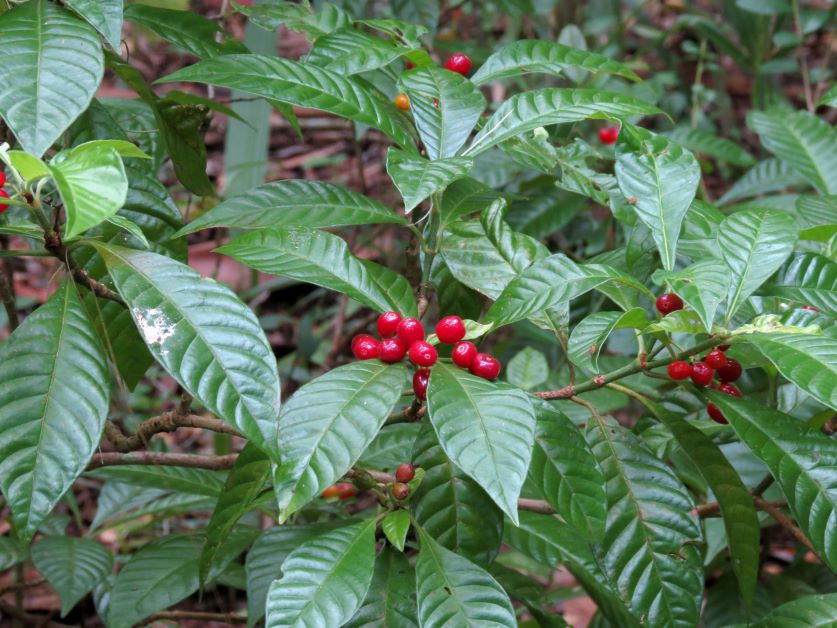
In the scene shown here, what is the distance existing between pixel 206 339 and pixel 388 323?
23cm

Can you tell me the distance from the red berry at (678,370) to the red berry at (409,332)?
1.03ft

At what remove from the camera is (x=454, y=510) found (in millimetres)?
1146

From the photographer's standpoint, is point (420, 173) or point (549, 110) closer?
point (420, 173)

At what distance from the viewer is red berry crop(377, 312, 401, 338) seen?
111 centimetres

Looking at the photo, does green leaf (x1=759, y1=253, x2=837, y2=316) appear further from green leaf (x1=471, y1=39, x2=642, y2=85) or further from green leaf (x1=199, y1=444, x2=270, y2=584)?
green leaf (x1=199, y1=444, x2=270, y2=584)

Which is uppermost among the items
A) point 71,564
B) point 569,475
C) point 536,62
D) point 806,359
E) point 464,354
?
point 536,62

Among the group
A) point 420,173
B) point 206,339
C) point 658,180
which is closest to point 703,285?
point 658,180

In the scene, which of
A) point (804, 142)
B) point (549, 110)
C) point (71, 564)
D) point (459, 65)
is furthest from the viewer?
point (804, 142)

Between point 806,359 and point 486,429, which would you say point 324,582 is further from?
point 806,359

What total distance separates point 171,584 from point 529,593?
1.92 ft

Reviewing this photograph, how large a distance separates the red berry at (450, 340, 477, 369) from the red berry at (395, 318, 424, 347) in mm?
46

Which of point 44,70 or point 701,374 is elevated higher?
point 44,70

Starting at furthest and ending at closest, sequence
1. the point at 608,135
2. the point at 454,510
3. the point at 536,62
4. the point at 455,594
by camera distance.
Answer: the point at 608,135
the point at 536,62
the point at 454,510
the point at 455,594

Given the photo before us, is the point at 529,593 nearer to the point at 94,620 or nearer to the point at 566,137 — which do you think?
the point at 566,137
